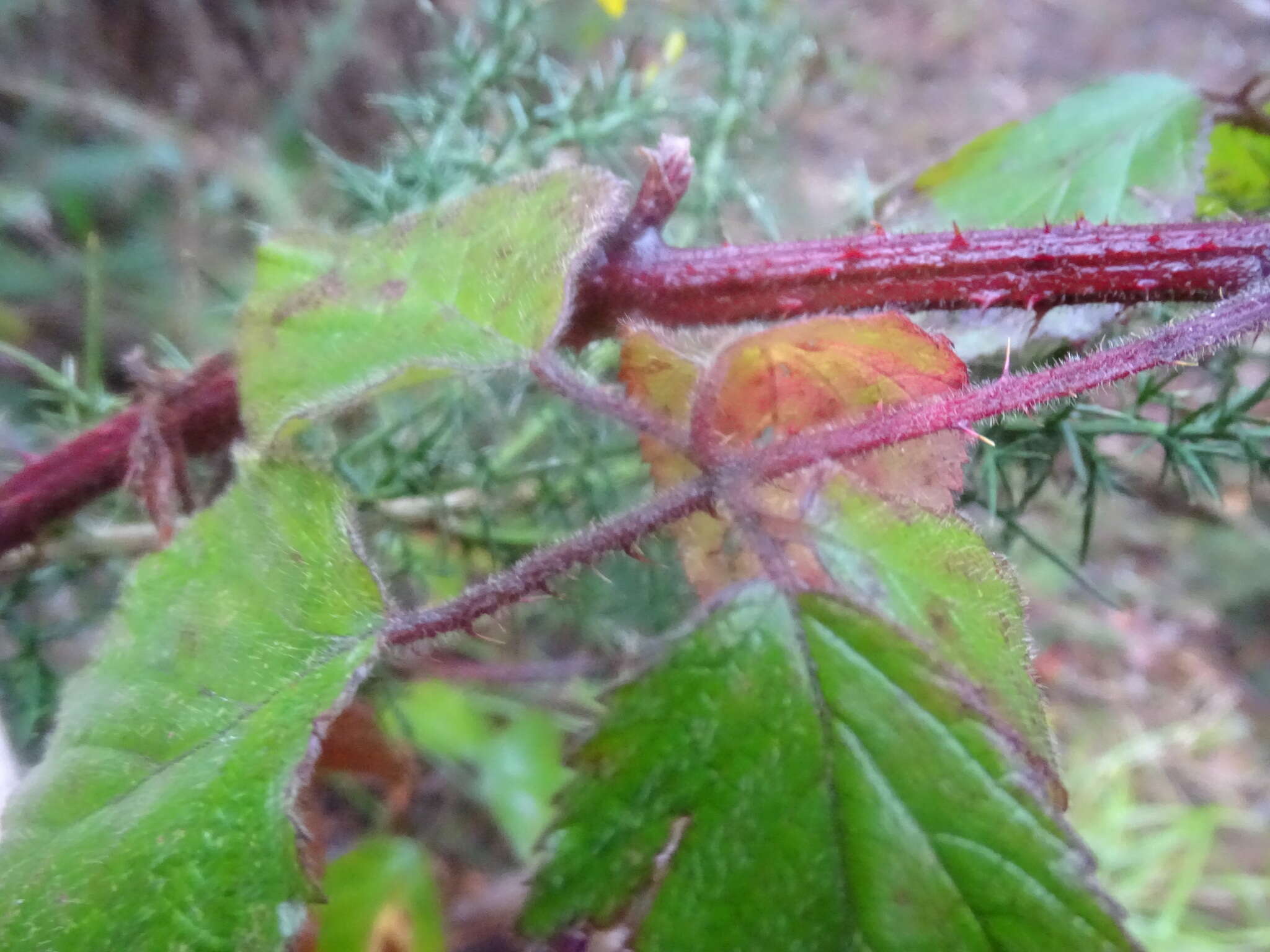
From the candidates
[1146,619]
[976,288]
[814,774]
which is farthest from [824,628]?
[1146,619]

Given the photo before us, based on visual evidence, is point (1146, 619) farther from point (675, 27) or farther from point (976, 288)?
point (976, 288)

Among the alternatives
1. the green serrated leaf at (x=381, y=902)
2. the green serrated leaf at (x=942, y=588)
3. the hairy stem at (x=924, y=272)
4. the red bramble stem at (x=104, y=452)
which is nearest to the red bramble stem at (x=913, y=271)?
the hairy stem at (x=924, y=272)

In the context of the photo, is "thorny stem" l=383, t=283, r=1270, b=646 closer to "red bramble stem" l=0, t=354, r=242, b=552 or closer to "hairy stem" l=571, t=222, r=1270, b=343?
"hairy stem" l=571, t=222, r=1270, b=343

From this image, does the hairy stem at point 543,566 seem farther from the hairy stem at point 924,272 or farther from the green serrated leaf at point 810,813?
the hairy stem at point 924,272

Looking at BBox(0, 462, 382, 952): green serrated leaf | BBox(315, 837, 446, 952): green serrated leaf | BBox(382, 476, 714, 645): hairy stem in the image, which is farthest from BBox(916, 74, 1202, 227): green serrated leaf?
BBox(315, 837, 446, 952): green serrated leaf

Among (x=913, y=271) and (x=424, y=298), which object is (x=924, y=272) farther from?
(x=424, y=298)
